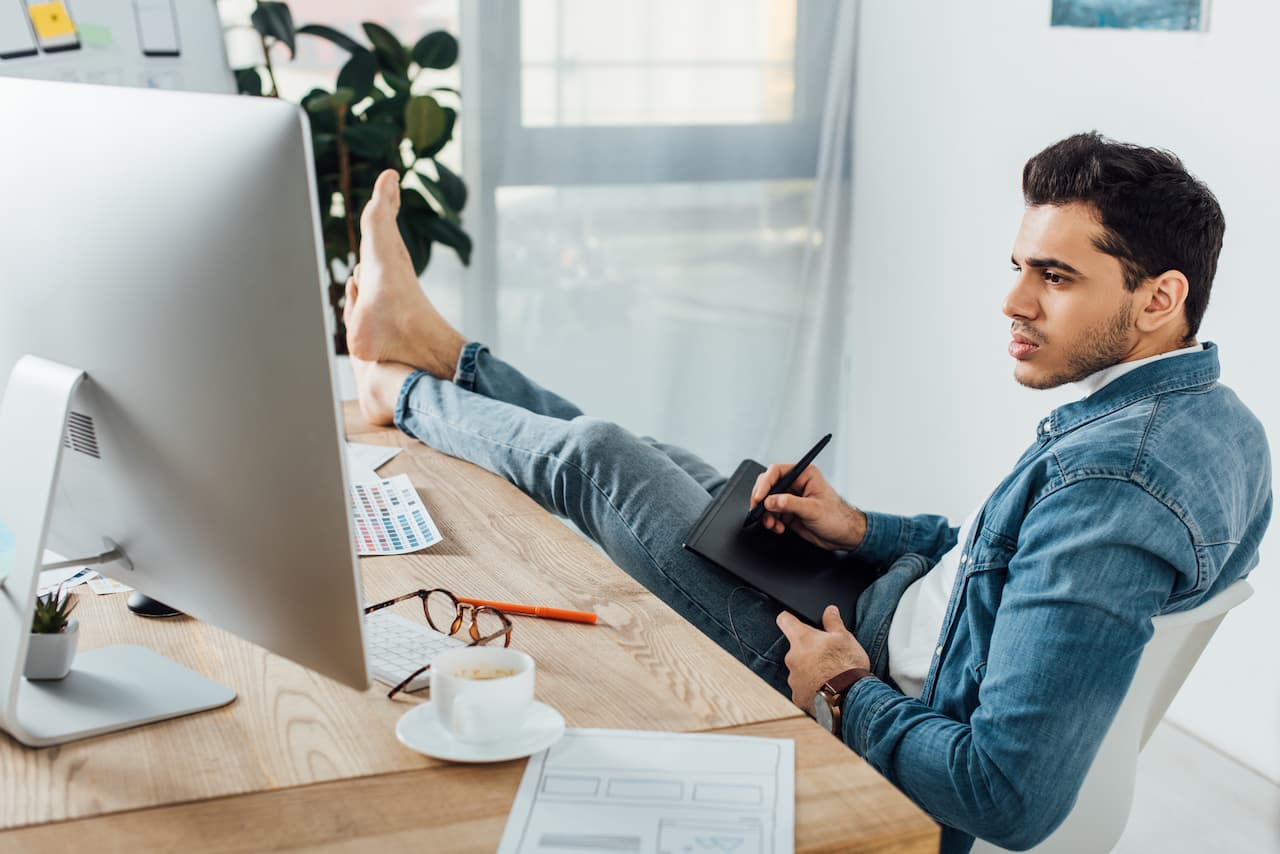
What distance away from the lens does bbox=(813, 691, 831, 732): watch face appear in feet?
4.09

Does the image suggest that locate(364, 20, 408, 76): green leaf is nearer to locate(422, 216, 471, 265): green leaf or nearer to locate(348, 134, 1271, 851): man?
locate(422, 216, 471, 265): green leaf

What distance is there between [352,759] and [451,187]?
7.06 feet

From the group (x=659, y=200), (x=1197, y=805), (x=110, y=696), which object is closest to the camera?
(x=110, y=696)

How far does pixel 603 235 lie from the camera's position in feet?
10.4

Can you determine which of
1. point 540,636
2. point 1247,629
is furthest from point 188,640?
point 1247,629

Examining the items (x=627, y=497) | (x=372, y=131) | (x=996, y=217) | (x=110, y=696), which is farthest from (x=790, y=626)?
(x=372, y=131)

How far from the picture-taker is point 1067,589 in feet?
3.53

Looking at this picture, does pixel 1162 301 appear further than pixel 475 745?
Yes

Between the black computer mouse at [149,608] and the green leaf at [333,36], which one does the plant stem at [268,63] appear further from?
the black computer mouse at [149,608]

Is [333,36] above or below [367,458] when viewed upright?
above

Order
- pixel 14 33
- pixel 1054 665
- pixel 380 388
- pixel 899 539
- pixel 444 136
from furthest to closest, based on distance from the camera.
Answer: pixel 444 136, pixel 14 33, pixel 380 388, pixel 899 539, pixel 1054 665

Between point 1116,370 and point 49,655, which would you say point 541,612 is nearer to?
point 49,655

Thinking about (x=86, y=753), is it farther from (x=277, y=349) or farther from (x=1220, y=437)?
(x=1220, y=437)

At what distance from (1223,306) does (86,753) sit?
1914 millimetres
